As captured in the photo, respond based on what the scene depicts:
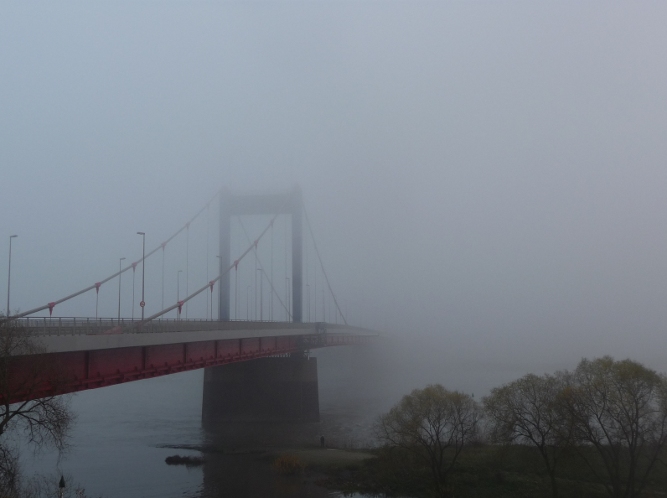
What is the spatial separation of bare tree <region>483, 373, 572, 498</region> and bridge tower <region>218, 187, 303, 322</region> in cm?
3873

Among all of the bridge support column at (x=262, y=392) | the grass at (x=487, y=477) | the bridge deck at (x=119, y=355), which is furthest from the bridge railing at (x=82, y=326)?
the bridge support column at (x=262, y=392)

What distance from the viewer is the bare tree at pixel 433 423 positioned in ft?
85.0

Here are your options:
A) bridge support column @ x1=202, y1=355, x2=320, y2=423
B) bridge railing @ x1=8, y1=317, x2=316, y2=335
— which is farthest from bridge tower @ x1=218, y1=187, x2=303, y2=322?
bridge railing @ x1=8, y1=317, x2=316, y2=335

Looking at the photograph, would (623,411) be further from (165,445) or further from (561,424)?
(165,445)

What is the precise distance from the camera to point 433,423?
26.3 m

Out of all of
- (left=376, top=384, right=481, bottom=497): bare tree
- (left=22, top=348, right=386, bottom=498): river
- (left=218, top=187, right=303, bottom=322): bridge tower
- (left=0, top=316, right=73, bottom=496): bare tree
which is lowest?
(left=22, top=348, right=386, bottom=498): river

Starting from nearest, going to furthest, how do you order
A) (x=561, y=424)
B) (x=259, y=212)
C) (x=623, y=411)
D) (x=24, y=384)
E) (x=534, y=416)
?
(x=24, y=384), (x=623, y=411), (x=561, y=424), (x=534, y=416), (x=259, y=212)

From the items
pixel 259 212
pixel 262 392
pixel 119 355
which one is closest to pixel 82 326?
pixel 119 355

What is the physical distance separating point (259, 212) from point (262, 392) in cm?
2176

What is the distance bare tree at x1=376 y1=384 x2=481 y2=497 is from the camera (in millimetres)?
25911

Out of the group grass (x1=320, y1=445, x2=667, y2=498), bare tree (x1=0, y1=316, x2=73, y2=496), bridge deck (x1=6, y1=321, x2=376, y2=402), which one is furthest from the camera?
grass (x1=320, y1=445, x2=667, y2=498)

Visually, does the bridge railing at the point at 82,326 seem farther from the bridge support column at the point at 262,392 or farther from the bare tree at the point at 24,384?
the bridge support column at the point at 262,392

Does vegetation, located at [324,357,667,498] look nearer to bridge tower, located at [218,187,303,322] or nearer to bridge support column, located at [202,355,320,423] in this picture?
bridge support column, located at [202,355,320,423]

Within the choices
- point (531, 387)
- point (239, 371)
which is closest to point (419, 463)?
point (531, 387)
